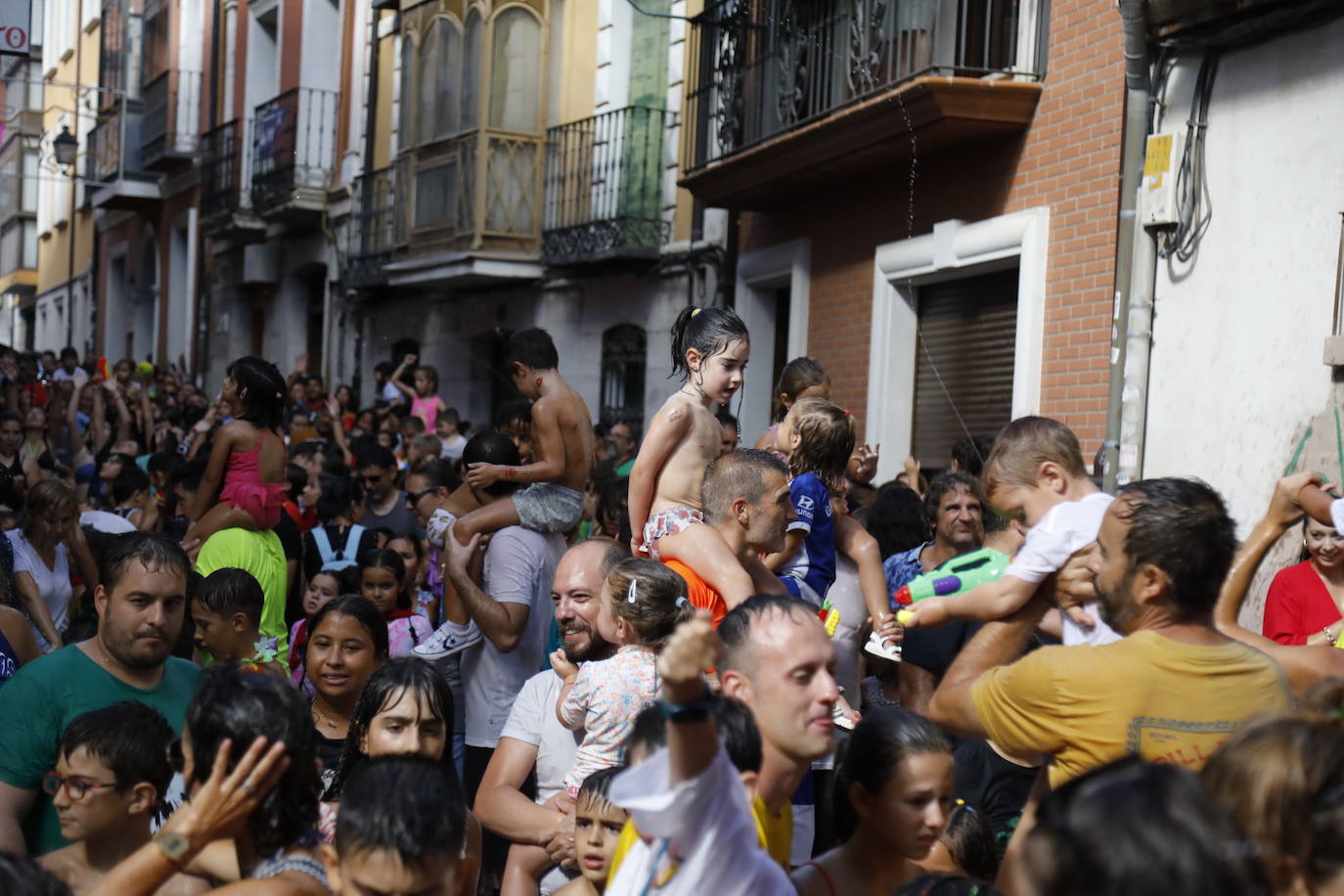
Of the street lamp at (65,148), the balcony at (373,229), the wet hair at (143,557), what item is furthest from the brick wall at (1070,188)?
the street lamp at (65,148)

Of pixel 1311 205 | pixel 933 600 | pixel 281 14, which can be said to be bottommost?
pixel 933 600

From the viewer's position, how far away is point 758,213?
1352 cm

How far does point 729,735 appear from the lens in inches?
114

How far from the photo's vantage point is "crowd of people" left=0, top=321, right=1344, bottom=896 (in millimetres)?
2475

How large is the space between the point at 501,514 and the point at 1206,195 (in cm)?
458

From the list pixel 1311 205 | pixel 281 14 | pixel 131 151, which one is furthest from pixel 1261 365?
pixel 131 151

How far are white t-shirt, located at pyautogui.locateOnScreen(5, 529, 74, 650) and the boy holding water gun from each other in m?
5.25

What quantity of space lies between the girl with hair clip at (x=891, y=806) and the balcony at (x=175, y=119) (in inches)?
981

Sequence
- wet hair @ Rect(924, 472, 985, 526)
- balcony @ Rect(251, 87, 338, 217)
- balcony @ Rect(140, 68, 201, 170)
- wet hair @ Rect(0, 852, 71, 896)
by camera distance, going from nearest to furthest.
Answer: wet hair @ Rect(0, 852, 71, 896)
wet hair @ Rect(924, 472, 985, 526)
balcony @ Rect(251, 87, 338, 217)
balcony @ Rect(140, 68, 201, 170)

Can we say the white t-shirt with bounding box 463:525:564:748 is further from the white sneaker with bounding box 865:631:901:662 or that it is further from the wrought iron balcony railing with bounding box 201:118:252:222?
the wrought iron balcony railing with bounding box 201:118:252:222

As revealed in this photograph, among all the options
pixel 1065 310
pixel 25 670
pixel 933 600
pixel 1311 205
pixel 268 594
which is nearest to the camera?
pixel 933 600

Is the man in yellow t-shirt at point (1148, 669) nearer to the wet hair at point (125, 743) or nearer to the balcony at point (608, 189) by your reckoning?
the wet hair at point (125, 743)

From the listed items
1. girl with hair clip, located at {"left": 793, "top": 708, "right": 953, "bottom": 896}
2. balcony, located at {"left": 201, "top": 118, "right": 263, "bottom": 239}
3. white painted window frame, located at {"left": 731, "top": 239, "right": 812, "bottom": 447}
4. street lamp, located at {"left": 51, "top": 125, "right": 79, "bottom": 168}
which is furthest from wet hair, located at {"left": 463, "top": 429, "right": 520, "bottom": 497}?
street lamp, located at {"left": 51, "top": 125, "right": 79, "bottom": 168}

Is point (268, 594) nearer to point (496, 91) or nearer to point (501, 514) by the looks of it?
point (501, 514)
